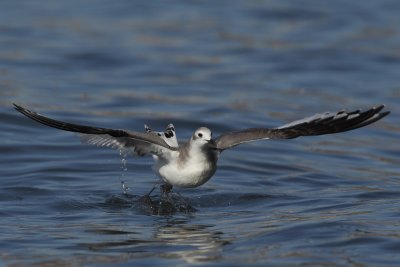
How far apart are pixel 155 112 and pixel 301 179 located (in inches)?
189

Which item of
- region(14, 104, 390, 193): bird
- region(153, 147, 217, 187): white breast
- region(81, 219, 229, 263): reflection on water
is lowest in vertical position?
region(81, 219, 229, 263): reflection on water

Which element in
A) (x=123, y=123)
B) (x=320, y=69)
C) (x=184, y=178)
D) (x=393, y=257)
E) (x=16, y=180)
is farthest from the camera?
(x=320, y=69)

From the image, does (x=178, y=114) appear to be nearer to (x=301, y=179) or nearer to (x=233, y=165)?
(x=233, y=165)

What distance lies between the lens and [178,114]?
59.3ft

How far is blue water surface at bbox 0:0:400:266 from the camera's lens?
33.5 feet

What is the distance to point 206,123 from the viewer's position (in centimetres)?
1755

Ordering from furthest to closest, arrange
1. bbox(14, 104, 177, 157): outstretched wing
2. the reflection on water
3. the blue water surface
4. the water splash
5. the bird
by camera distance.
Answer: the water splash < the bird < the blue water surface < bbox(14, 104, 177, 157): outstretched wing < the reflection on water

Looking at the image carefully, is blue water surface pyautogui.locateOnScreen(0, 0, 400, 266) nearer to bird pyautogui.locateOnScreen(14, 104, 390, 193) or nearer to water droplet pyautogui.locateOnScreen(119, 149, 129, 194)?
water droplet pyautogui.locateOnScreen(119, 149, 129, 194)

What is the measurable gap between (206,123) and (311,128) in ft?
21.1

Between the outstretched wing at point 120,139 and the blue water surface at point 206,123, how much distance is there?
0.86 meters

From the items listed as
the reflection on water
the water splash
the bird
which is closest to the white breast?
the bird

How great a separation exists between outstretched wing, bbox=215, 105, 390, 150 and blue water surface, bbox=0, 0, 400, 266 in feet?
3.15

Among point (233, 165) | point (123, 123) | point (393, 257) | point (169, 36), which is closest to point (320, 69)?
point (169, 36)

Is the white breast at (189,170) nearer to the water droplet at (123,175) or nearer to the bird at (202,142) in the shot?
the bird at (202,142)
